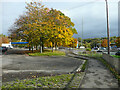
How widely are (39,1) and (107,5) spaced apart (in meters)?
12.1

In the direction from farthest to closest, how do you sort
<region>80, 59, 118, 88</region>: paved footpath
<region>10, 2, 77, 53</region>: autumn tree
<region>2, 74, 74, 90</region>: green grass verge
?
1. <region>10, 2, 77, 53</region>: autumn tree
2. <region>80, 59, 118, 88</region>: paved footpath
3. <region>2, 74, 74, 90</region>: green grass verge

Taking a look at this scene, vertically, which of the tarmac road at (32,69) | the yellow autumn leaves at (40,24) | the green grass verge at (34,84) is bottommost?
the tarmac road at (32,69)

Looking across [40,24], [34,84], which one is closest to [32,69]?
[34,84]

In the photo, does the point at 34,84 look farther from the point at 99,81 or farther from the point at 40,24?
the point at 40,24

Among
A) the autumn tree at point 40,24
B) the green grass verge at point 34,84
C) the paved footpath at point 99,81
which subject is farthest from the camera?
the autumn tree at point 40,24

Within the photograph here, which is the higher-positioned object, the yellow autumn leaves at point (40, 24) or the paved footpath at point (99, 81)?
the yellow autumn leaves at point (40, 24)

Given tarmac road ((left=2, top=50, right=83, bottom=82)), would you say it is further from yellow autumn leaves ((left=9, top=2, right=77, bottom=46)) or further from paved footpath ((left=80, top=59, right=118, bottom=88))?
yellow autumn leaves ((left=9, top=2, right=77, bottom=46))

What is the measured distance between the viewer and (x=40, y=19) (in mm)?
17875

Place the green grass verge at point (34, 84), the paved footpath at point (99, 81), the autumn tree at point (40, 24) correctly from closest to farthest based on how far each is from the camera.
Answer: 1. the green grass verge at point (34, 84)
2. the paved footpath at point (99, 81)
3. the autumn tree at point (40, 24)

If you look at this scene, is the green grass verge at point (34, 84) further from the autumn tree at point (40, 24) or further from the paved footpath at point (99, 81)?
the autumn tree at point (40, 24)

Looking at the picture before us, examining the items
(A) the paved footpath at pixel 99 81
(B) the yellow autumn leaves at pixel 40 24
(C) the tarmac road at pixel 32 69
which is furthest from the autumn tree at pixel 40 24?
(A) the paved footpath at pixel 99 81

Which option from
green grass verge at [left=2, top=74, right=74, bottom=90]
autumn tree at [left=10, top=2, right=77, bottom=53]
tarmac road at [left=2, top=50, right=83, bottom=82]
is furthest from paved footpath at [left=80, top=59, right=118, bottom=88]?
autumn tree at [left=10, top=2, right=77, bottom=53]

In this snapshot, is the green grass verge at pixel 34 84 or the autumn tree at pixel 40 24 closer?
the green grass verge at pixel 34 84

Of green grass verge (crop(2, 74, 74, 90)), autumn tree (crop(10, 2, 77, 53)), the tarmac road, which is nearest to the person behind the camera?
green grass verge (crop(2, 74, 74, 90))
